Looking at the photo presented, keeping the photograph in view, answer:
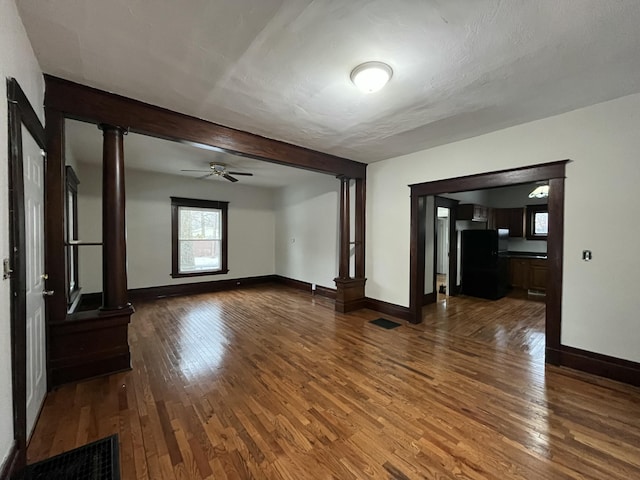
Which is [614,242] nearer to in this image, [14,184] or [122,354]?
[14,184]

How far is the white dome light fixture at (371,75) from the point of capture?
2002 millimetres

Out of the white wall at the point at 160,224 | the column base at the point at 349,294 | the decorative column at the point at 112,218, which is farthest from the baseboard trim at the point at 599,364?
the white wall at the point at 160,224

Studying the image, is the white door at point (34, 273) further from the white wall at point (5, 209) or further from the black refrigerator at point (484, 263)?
the black refrigerator at point (484, 263)

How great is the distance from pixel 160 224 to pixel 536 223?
9.19m

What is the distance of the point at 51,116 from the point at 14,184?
1.26 m

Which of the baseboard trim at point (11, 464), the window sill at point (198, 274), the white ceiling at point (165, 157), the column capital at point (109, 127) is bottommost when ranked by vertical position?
the baseboard trim at point (11, 464)

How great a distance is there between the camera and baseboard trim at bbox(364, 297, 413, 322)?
4332mm

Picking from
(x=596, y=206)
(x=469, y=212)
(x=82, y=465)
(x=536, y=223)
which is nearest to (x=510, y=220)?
(x=536, y=223)

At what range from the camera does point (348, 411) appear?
2084 mm

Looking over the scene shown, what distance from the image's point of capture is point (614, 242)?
2.58 metres

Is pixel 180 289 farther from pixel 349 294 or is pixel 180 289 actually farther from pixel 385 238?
pixel 385 238

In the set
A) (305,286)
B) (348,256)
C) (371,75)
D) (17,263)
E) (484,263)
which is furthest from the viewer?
(305,286)

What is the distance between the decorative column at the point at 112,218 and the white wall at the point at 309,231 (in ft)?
13.1

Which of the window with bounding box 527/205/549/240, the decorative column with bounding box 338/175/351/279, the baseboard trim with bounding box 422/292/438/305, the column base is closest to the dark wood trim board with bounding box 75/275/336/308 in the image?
the column base
